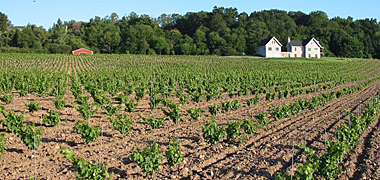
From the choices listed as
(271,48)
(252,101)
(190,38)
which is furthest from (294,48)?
(252,101)

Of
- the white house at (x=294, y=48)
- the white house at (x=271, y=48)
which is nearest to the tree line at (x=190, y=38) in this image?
the white house at (x=294, y=48)

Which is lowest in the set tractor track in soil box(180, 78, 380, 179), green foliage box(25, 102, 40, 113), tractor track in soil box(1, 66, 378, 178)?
tractor track in soil box(180, 78, 380, 179)

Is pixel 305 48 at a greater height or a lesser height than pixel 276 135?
greater

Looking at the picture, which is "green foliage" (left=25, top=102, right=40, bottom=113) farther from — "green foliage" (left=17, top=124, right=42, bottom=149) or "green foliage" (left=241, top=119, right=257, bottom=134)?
"green foliage" (left=241, top=119, right=257, bottom=134)

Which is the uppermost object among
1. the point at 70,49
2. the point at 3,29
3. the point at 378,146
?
the point at 3,29

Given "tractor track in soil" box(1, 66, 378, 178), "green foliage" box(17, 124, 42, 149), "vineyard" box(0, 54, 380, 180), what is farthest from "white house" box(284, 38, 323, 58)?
"green foliage" box(17, 124, 42, 149)

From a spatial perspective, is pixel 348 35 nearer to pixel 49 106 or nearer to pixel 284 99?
pixel 284 99

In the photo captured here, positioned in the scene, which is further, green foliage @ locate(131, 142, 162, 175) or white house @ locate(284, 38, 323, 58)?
white house @ locate(284, 38, 323, 58)

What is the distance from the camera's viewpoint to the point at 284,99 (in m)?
23.2

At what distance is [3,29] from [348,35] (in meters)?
91.8

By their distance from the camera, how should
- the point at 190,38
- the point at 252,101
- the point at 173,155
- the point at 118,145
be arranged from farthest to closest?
the point at 190,38 → the point at 252,101 → the point at 118,145 → the point at 173,155

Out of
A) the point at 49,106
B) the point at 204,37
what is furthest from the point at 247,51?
the point at 49,106

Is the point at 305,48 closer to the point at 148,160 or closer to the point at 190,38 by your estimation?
the point at 190,38

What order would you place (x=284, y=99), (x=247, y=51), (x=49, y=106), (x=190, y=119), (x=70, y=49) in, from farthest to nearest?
(x=247, y=51) → (x=70, y=49) → (x=284, y=99) → (x=49, y=106) → (x=190, y=119)
